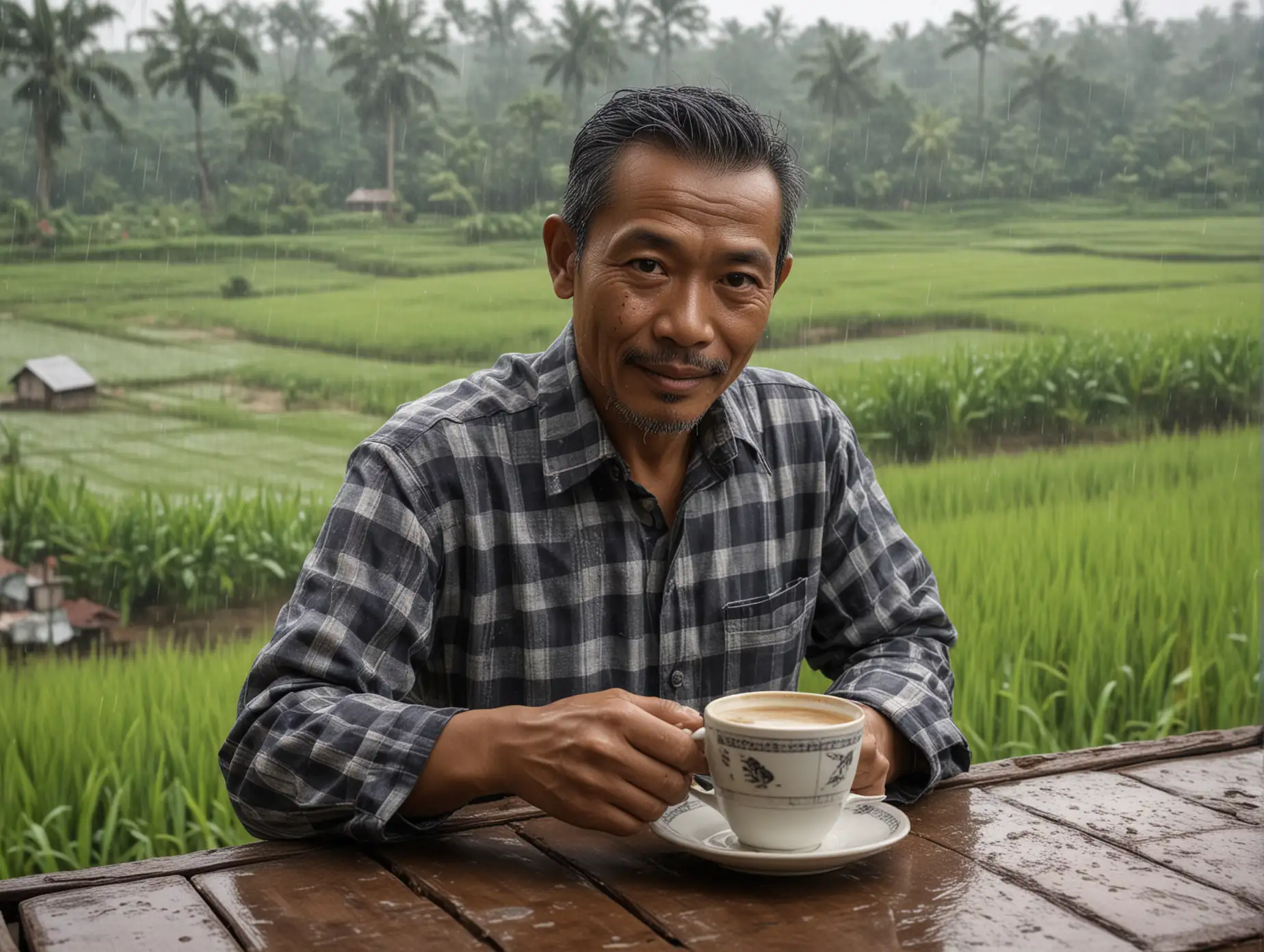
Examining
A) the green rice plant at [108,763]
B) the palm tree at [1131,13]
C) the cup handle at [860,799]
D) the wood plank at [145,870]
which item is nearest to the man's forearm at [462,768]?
the wood plank at [145,870]

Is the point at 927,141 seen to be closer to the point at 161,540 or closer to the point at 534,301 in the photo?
the point at 534,301

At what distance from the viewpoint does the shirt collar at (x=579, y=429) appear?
1.74 m

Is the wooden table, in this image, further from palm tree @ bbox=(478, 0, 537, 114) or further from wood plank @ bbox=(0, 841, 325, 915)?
palm tree @ bbox=(478, 0, 537, 114)

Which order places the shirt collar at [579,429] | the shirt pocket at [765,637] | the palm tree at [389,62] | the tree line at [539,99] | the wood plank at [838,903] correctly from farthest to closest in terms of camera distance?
1. the palm tree at [389,62]
2. the tree line at [539,99]
3. the shirt pocket at [765,637]
4. the shirt collar at [579,429]
5. the wood plank at [838,903]

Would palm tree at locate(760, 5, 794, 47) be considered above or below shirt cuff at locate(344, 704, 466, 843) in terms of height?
above

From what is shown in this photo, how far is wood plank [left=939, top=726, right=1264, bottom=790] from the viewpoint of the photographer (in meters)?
1.60

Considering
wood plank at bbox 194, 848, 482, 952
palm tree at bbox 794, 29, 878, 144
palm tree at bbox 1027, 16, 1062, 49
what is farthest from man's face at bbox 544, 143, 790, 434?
palm tree at bbox 1027, 16, 1062, 49

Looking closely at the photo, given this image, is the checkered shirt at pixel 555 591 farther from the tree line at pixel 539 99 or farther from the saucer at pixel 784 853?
the tree line at pixel 539 99

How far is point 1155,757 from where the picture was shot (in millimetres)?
1682

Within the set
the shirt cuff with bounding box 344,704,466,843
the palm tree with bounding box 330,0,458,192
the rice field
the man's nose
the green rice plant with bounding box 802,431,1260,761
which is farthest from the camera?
the green rice plant with bounding box 802,431,1260,761

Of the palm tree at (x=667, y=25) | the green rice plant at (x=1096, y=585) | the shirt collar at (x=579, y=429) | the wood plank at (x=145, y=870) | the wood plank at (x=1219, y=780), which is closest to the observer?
the wood plank at (x=145, y=870)

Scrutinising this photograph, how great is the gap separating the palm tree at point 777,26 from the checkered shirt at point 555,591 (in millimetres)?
1960

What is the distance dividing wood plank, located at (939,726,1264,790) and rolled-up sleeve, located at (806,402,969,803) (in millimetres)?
87

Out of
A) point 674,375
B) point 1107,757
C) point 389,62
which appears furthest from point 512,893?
point 389,62
